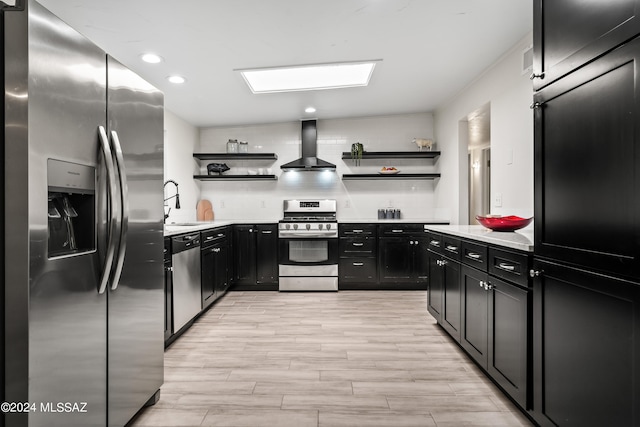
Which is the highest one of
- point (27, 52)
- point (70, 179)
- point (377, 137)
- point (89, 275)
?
point (377, 137)

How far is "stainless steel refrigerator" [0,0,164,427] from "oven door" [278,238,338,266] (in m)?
2.81

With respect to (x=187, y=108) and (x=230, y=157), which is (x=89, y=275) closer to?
(x=187, y=108)

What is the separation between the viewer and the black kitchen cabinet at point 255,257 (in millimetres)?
4641

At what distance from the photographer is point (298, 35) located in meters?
2.60

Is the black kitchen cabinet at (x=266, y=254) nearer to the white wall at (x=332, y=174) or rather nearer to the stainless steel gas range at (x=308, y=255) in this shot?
the stainless steel gas range at (x=308, y=255)

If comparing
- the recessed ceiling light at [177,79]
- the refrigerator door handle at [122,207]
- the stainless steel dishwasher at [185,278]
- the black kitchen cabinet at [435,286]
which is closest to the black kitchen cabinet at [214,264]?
the stainless steel dishwasher at [185,278]

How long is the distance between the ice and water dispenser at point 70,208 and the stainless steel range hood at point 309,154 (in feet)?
12.2

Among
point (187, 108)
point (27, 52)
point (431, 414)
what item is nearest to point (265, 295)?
point (187, 108)

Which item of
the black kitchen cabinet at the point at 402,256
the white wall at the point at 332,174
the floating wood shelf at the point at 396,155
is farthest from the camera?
the white wall at the point at 332,174

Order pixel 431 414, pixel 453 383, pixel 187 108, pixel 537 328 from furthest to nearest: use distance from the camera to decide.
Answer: pixel 187 108 → pixel 453 383 → pixel 431 414 → pixel 537 328

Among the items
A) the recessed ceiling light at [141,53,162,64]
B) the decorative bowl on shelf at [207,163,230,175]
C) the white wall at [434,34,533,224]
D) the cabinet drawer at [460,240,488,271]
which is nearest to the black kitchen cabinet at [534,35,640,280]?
the cabinet drawer at [460,240,488,271]

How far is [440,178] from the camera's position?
496 cm

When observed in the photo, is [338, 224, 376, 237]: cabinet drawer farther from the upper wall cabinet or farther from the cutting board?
the upper wall cabinet

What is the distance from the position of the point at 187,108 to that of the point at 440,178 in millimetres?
3531
